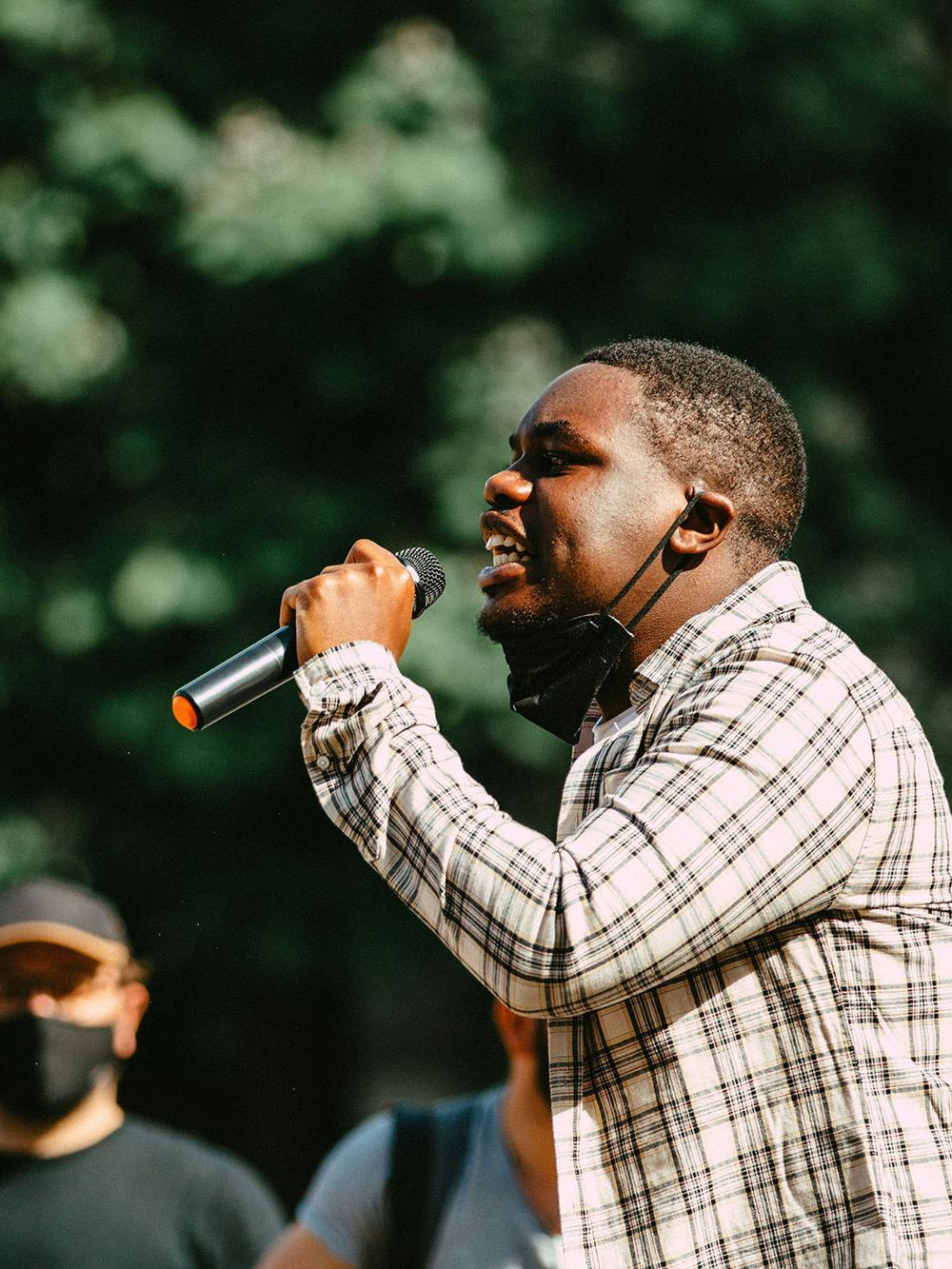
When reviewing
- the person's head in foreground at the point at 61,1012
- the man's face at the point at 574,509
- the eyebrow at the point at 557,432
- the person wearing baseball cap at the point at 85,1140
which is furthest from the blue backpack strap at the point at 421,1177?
the eyebrow at the point at 557,432

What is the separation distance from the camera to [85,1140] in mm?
4824

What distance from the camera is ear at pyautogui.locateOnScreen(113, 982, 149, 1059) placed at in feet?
16.5

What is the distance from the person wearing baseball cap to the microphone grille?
212 centimetres

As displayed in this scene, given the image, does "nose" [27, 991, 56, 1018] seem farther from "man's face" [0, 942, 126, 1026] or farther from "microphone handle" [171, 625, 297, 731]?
"microphone handle" [171, 625, 297, 731]

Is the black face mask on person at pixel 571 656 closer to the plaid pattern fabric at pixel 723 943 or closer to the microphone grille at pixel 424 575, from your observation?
the microphone grille at pixel 424 575

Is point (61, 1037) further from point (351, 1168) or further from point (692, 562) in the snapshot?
point (692, 562)

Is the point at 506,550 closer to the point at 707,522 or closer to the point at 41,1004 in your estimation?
the point at 707,522

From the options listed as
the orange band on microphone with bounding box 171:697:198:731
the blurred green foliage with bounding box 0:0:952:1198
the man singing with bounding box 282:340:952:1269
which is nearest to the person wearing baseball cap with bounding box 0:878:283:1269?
the orange band on microphone with bounding box 171:697:198:731

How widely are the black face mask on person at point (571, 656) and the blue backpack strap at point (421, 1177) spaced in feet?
5.75

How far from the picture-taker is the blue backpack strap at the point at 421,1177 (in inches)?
153

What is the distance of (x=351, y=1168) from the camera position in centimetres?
407

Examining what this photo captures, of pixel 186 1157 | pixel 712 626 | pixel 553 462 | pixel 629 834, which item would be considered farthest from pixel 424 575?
pixel 186 1157

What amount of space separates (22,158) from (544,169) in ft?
9.35

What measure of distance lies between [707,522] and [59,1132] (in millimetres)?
3284
